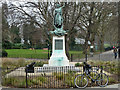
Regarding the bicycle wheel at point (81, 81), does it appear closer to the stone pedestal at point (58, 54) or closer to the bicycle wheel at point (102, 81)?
the bicycle wheel at point (102, 81)

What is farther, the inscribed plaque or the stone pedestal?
the inscribed plaque

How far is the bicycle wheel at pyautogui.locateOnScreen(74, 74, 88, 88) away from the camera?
22.6ft

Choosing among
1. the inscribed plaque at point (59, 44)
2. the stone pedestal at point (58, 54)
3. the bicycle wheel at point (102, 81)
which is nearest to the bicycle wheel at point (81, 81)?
the bicycle wheel at point (102, 81)

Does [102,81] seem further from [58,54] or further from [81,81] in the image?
[58,54]

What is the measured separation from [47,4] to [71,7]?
345 cm

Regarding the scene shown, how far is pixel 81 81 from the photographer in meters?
6.92

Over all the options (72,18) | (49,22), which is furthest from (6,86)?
(72,18)

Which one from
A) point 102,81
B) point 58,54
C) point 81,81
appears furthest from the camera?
point 58,54

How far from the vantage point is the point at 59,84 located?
732cm

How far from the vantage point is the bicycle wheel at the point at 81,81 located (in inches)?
272

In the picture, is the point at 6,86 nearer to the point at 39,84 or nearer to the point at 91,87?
the point at 39,84

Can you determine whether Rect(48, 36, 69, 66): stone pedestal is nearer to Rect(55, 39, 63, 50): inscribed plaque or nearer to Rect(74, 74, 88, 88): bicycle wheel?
Rect(55, 39, 63, 50): inscribed plaque

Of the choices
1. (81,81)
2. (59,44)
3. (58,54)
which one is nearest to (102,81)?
(81,81)

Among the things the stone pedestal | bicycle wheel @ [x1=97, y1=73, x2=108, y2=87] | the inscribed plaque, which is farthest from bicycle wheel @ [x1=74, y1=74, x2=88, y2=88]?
the inscribed plaque
